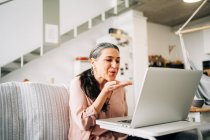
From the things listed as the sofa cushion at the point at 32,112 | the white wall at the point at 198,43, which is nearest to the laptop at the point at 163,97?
the sofa cushion at the point at 32,112

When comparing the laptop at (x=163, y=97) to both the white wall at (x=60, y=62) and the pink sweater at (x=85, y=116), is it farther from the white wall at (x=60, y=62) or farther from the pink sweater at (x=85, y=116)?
the white wall at (x=60, y=62)

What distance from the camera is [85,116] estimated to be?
125 centimetres

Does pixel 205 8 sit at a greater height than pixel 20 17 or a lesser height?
greater

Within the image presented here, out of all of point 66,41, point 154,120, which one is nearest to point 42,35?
point 66,41

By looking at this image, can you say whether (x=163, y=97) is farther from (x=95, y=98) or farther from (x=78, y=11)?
(x=78, y=11)

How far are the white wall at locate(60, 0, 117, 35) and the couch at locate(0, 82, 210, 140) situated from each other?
10.9 feet

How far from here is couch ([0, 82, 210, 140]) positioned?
1.34 metres

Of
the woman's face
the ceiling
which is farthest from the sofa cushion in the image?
the ceiling

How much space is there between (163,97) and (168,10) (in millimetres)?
4931

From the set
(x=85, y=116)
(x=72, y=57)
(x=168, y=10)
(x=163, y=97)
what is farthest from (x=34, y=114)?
(x=168, y=10)

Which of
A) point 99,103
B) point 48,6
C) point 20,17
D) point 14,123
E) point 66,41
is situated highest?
point 48,6

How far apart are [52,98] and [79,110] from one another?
33 cm

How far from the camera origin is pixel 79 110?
1290 mm

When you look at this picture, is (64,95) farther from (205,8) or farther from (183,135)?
(205,8)
